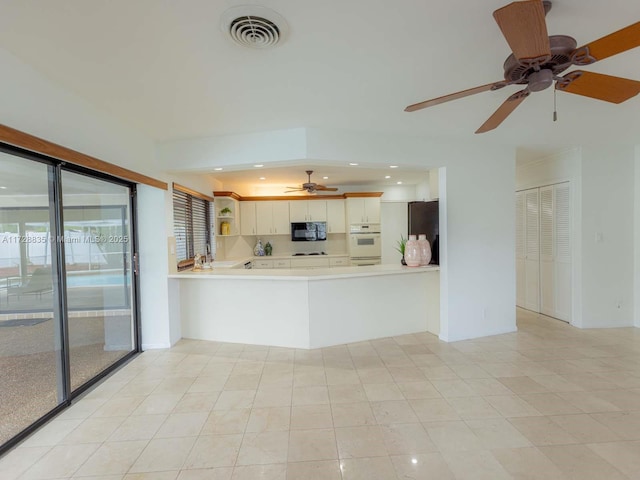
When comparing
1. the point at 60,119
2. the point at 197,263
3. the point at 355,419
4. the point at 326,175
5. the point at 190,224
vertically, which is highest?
the point at 326,175

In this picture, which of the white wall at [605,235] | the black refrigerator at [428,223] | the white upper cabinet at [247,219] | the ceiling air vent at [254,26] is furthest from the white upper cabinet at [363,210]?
the ceiling air vent at [254,26]

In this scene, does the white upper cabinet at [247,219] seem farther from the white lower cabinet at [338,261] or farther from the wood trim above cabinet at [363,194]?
the wood trim above cabinet at [363,194]

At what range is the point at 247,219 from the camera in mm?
6551

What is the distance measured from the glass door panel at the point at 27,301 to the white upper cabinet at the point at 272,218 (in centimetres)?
422

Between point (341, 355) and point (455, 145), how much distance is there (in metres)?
2.79

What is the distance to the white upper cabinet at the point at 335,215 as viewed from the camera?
6.67 meters

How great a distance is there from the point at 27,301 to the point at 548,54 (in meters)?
3.58

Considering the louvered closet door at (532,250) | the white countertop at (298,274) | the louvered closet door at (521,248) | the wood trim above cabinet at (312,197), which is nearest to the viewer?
the white countertop at (298,274)

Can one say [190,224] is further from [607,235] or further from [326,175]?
[607,235]

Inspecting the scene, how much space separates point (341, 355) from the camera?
11.4ft

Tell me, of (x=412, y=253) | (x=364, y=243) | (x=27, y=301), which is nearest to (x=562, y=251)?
(x=412, y=253)

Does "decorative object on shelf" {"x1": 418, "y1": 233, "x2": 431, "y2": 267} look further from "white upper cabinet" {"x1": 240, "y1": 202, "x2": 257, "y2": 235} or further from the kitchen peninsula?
"white upper cabinet" {"x1": 240, "y1": 202, "x2": 257, "y2": 235}

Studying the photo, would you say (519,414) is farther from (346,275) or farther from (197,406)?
(197,406)

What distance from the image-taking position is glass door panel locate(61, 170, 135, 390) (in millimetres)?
2771
